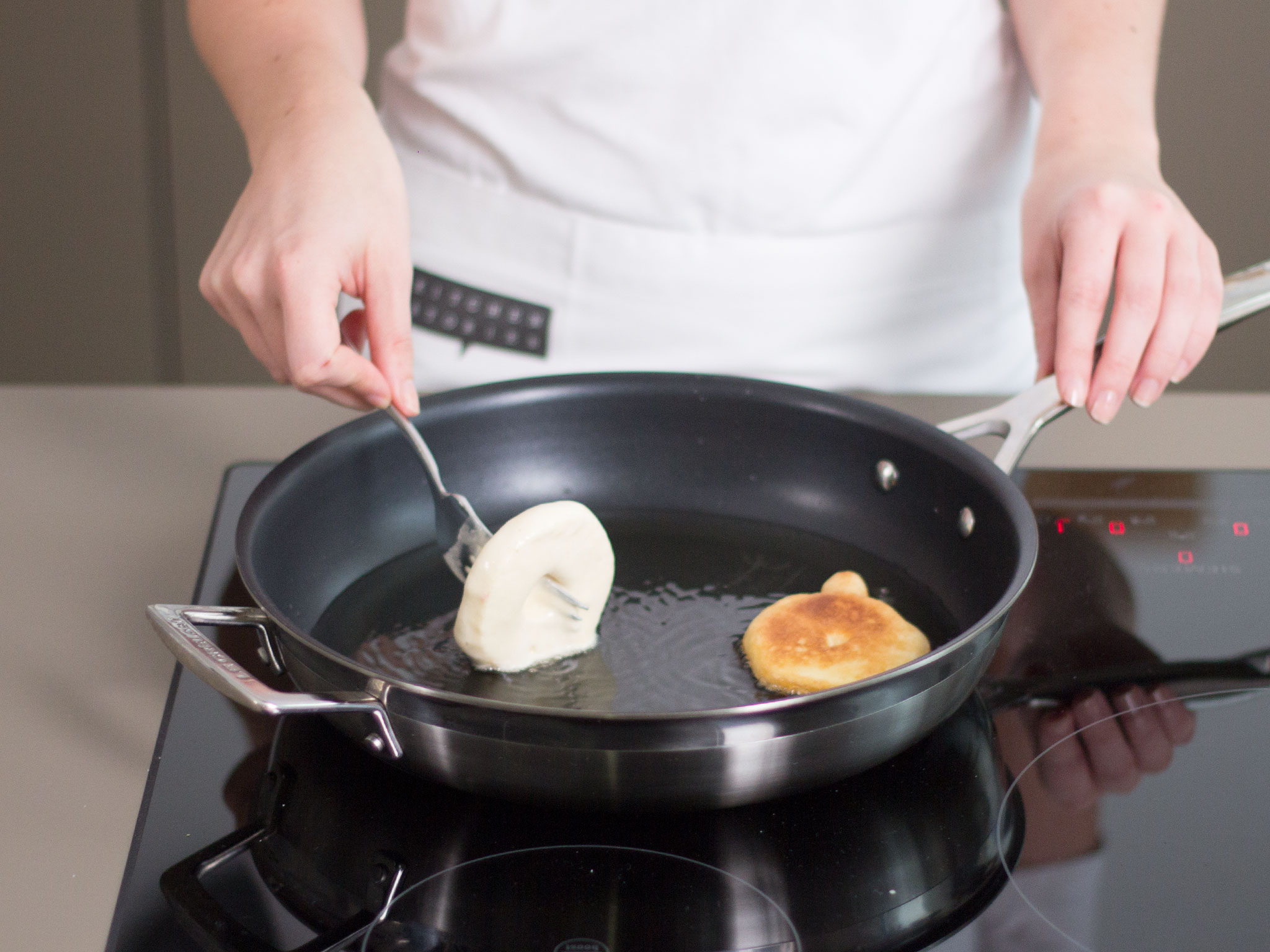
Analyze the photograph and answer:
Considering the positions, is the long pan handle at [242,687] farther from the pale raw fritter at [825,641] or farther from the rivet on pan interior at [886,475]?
the rivet on pan interior at [886,475]

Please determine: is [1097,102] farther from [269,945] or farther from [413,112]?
[269,945]

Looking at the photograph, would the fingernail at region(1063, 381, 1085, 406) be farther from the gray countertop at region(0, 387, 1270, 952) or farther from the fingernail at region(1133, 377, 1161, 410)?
the gray countertop at region(0, 387, 1270, 952)

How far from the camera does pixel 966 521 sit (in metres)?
0.75

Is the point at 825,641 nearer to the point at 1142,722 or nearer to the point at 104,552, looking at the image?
the point at 1142,722

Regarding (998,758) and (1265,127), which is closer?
(998,758)

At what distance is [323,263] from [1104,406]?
1.69 ft

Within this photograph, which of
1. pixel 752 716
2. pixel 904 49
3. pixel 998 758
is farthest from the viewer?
pixel 904 49

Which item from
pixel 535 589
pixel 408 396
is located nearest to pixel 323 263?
Result: pixel 408 396

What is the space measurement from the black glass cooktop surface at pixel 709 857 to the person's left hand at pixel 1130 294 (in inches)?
9.2

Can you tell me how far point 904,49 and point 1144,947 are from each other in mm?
821

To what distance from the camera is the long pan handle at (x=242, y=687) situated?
47 cm

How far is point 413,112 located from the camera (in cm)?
111

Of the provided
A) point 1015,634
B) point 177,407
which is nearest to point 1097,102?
point 1015,634

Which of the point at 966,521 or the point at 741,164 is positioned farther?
the point at 741,164
